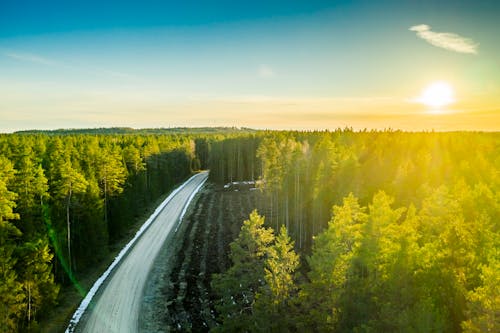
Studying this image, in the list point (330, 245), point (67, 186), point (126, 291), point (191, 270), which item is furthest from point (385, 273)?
point (67, 186)

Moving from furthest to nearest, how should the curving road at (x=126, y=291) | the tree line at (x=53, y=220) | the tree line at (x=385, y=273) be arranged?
the curving road at (x=126, y=291) → the tree line at (x=53, y=220) → the tree line at (x=385, y=273)

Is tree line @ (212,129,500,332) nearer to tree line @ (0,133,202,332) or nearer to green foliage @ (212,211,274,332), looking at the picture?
green foliage @ (212,211,274,332)

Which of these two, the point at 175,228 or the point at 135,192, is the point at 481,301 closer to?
the point at 175,228

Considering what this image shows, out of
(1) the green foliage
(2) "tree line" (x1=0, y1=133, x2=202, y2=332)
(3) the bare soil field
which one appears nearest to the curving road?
(3) the bare soil field

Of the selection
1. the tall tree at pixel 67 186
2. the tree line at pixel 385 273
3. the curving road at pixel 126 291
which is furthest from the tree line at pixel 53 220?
the tree line at pixel 385 273

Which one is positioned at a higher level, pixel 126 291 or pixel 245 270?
pixel 245 270

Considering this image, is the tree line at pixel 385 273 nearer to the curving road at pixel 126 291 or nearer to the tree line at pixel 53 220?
the curving road at pixel 126 291

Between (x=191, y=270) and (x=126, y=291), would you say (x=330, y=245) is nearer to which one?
(x=126, y=291)
